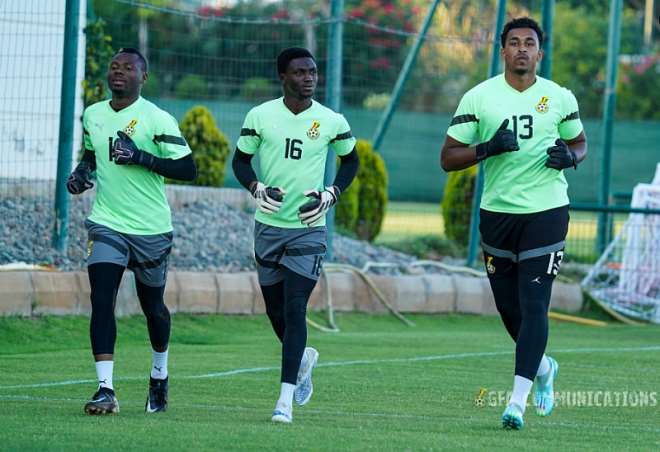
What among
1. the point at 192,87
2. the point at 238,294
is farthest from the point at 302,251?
the point at 192,87

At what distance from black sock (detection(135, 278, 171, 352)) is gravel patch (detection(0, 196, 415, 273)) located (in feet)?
17.7

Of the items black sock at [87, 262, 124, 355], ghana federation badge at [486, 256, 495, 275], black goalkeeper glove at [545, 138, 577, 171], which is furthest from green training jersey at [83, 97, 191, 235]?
black goalkeeper glove at [545, 138, 577, 171]

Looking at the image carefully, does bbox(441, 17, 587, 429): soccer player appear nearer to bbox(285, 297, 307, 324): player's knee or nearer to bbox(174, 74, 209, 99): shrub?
bbox(285, 297, 307, 324): player's knee

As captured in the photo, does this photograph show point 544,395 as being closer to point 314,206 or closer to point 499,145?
point 499,145

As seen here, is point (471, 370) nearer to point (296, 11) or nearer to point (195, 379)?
point (195, 379)

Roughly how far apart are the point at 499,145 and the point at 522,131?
253mm

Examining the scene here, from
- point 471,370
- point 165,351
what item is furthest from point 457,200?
point 165,351

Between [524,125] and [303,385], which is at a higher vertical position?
[524,125]

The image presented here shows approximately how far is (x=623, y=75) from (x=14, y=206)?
135 feet

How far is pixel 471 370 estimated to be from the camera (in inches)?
450

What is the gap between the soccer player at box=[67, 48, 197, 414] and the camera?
27.5 ft

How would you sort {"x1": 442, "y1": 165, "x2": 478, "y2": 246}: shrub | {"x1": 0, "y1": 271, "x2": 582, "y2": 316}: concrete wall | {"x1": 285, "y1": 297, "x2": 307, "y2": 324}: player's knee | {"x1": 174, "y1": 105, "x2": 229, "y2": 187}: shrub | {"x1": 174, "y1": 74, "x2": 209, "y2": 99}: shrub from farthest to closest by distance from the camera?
1. {"x1": 442, "y1": 165, "x2": 478, "y2": 246}: shrub
2. {"x1": 174, "y1": 74, "x2": 209, "y2": 99}: shrub
3. {"x1": 174, "y1": 105, "x2": 229, "y2": 187}: shrub
4. {"x1": 0, "y1": 271, "x2": 582, "y2": 316}: concrete wall
5. {"x1": 285, "y1": 297, "x2": 307, "y2": 324}: player's knee

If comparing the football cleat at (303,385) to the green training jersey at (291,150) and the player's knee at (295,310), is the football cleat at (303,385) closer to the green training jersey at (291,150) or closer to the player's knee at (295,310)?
the player's knee at (295,310)

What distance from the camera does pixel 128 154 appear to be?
27.2ft
